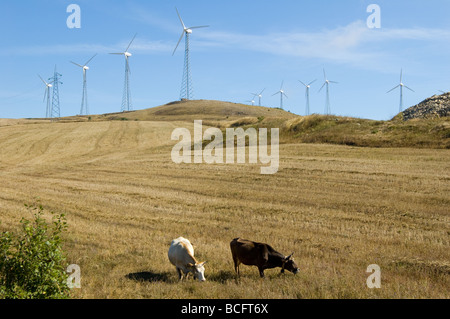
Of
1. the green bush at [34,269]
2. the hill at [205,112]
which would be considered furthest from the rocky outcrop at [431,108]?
the hill at [205,112]

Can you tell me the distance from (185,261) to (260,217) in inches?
352

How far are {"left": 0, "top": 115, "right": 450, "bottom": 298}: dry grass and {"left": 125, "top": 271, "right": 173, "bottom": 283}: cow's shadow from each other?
55mm

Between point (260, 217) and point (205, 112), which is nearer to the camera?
point (260, 217)

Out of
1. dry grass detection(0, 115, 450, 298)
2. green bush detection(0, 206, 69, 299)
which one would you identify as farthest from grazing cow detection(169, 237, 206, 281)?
green bush detection(0, 206, 69, 299)

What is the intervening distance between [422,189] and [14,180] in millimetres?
30281

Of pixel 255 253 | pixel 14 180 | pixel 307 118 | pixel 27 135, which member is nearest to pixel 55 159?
pixel 14 180

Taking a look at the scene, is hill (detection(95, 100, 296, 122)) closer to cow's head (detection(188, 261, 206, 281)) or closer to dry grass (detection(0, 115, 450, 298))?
dry grass (detection(0, 115, 450, 298))

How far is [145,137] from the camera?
6512 cm

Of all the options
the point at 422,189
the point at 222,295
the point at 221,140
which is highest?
the point at 221,140

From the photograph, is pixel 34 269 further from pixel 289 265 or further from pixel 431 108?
pixel 431 108

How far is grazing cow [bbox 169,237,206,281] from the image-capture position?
10898mm

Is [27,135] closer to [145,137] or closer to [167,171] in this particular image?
[145,137]

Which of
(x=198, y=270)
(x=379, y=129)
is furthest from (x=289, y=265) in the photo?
(x=379, y=129)

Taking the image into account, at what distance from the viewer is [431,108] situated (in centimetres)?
5025
